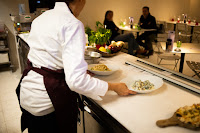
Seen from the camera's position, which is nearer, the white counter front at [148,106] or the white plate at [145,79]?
the white counter front at [148,106]

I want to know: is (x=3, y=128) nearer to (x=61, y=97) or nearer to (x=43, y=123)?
(x=43, y=123)

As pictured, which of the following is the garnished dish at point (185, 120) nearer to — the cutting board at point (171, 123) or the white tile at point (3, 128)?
the cutting board at point (171, 123)

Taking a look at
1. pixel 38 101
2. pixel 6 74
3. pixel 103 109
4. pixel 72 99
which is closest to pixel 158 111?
pixel 103 109

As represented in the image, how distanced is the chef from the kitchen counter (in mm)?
81

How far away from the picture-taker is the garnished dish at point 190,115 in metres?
0.92

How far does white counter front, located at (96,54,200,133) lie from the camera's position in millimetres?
976

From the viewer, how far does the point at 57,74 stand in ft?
3.71

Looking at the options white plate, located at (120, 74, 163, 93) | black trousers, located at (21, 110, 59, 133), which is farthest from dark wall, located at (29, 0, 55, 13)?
black trousers, located at (21, 110, 59, 133)

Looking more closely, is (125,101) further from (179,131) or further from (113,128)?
(179,131)

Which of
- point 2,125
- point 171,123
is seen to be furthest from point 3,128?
point 171,123

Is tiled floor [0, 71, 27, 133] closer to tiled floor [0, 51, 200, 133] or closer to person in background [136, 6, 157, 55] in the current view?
tiled floor [0, 51, 200, 133]

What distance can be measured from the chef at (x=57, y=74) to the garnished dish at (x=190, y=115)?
14.8 inches

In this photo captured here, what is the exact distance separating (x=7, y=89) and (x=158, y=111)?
10.3ft

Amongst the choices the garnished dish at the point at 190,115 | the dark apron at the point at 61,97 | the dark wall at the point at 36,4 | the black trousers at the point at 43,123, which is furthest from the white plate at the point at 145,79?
the dark wall at the point at 36,4
